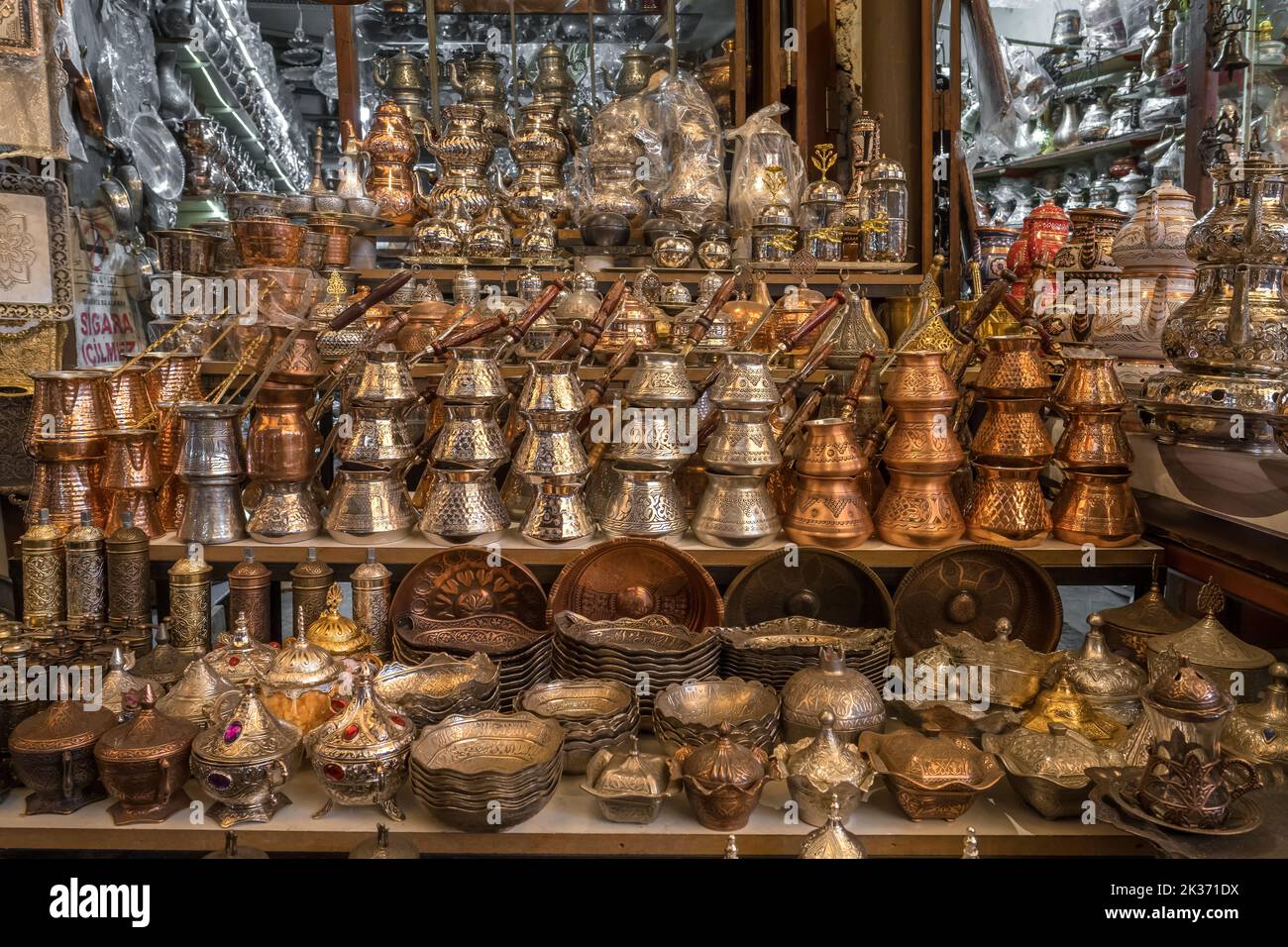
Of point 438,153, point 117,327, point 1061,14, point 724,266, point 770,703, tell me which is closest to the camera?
point 770,703

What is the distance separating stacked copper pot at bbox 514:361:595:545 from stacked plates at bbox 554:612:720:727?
0.21m

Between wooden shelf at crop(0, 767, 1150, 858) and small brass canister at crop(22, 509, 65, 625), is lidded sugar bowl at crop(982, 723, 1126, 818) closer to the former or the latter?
wooden shelf at crop(0, 767, 1150, 858)

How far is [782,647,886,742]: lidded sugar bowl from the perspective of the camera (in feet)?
5.76

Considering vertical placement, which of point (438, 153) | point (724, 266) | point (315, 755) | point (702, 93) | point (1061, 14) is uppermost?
point (1061, 14)

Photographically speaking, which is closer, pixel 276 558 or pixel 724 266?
pixel 276 558

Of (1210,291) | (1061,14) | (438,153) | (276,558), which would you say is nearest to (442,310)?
(276,558)

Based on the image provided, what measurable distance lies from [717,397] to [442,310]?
0.99 m

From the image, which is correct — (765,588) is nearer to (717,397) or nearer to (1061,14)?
(717,397)

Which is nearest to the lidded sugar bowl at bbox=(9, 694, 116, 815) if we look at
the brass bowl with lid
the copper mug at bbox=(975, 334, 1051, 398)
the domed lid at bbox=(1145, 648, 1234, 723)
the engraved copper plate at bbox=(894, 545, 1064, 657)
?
the brass bowl with lid

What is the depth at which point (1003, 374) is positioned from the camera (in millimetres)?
2137

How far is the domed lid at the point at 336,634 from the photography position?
1978mm

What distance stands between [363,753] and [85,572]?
0.88m

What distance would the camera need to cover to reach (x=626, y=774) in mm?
1653

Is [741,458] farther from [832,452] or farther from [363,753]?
[363,753]
